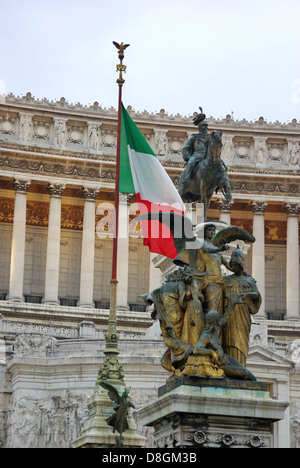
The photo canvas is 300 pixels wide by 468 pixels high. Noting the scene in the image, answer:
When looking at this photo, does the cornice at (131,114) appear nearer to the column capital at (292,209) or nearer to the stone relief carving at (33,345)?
the column capital at (292,209)

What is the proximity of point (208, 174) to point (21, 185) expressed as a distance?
44616 mm

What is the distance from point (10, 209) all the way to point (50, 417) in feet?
110

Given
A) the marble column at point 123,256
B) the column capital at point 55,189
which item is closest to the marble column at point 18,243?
the column capital at point 55,189

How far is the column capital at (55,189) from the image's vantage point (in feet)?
210

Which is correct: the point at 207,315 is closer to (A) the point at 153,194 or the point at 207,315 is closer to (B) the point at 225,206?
(A) the point at 153,194

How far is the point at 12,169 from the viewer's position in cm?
6384

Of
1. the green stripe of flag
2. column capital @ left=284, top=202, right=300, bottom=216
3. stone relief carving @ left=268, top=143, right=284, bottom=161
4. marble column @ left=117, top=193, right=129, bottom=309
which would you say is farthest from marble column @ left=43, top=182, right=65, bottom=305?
the green stripe of flag

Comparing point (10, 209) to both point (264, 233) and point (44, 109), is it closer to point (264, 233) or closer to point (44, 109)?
point (44, 109)

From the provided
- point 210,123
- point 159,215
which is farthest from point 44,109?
point 159,215

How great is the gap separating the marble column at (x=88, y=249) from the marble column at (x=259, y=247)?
10.2 m

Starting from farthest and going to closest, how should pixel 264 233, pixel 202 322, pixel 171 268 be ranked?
pixel 264 233
pixel 171 268
pixel 202 322

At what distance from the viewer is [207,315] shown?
13.4 m

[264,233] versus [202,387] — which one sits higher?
[264,233]

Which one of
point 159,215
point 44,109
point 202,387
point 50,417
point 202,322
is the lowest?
point 202,387
